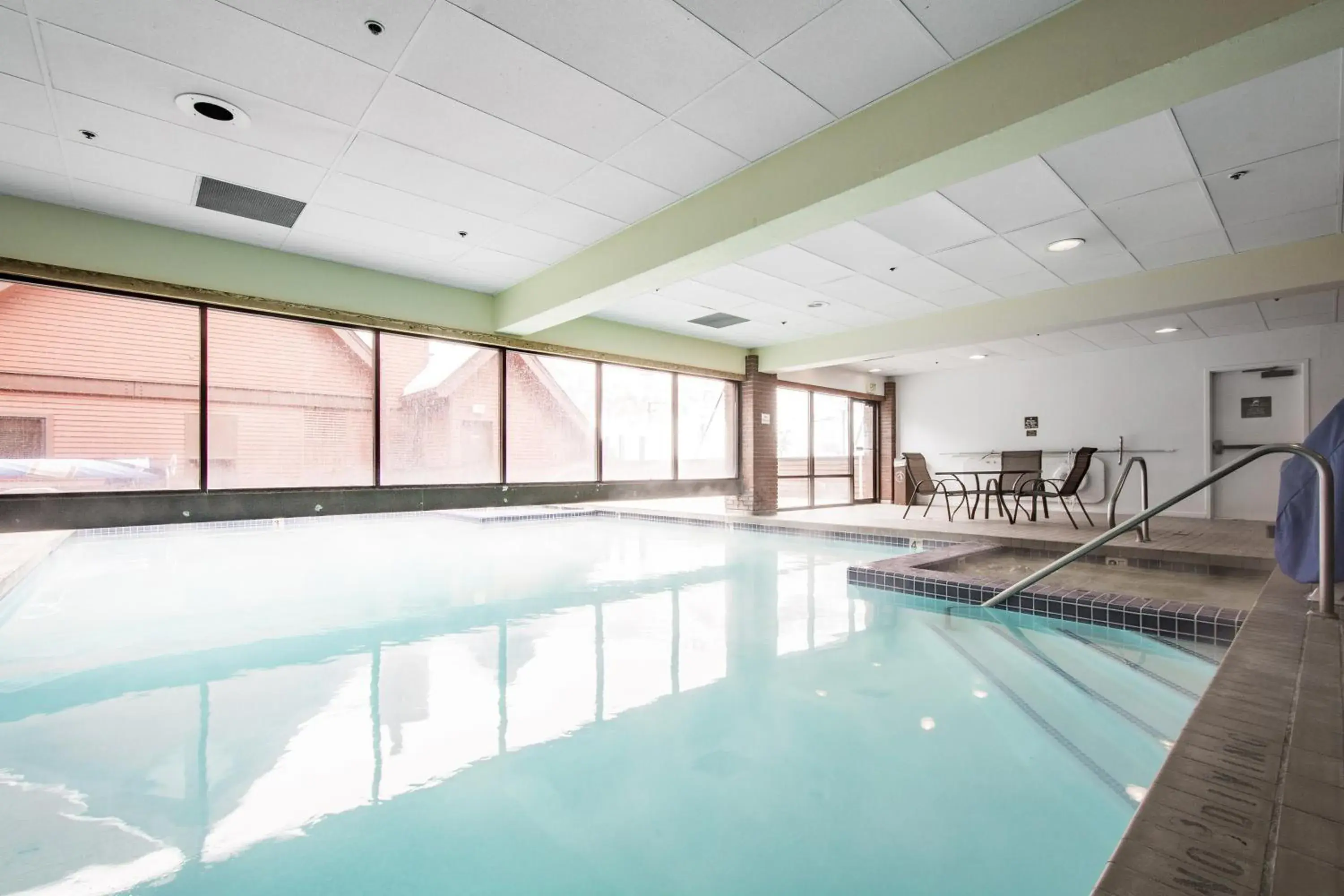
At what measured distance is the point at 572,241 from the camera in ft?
16.6

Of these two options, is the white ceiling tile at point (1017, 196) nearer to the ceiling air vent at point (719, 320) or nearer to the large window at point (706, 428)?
the ceiling air vent at point (719, 320)

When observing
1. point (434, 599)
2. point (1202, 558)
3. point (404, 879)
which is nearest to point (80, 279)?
point (434, 599)

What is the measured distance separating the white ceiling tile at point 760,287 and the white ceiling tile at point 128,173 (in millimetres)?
3717

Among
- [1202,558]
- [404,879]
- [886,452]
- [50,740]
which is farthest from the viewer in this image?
[886,452]

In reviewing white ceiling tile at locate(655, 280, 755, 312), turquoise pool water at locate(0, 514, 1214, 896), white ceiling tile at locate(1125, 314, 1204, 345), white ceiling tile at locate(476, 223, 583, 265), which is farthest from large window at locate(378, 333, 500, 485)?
white ceiling tile at locate(1125, 314, 1204, 345)

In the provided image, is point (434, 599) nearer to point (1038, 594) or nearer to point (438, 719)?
point (438, 719)

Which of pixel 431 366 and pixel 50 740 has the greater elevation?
pixel 431 366

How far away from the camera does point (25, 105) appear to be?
312 cm

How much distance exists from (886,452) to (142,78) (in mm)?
10997

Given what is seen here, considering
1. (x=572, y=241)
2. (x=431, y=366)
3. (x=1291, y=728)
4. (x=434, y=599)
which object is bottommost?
(x=434, y=599)

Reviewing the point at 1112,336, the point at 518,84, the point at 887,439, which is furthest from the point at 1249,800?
the point at 887,439

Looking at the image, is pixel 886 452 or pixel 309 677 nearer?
pixel 309 677

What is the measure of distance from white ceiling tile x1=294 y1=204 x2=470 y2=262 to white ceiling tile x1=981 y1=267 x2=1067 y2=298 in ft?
16.0

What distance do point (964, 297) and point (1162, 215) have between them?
2.12 metres
